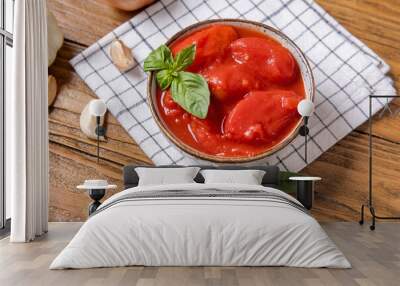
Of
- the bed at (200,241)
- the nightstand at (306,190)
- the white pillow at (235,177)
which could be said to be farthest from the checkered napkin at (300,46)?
the bed at (200,241)

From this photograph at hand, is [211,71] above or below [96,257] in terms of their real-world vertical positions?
above

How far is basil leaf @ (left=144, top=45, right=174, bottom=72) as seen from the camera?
5.81 metres

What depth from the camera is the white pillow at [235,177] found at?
18.3 feet

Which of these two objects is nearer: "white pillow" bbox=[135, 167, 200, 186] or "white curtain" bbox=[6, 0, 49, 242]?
"white curtain" bbox=[6, 0, 49, 242]

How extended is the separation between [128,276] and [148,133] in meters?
2.76

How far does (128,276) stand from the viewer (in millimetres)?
3516

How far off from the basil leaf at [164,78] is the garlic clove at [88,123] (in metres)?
0.78

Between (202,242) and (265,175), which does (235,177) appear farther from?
(202,242)

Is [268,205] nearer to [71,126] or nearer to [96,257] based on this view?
[96,257]

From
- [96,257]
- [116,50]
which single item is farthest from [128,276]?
[116,50]

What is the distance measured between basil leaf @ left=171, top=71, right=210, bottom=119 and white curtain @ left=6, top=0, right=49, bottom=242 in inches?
46.5

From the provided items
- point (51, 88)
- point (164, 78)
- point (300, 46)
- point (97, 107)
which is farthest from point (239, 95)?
point (51, 88)

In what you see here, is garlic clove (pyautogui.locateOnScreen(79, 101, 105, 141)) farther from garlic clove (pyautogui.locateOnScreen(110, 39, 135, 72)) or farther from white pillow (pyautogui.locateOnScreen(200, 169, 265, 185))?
white pillow (pyautogui.locateOnScreen(200, 169, 265, 185))

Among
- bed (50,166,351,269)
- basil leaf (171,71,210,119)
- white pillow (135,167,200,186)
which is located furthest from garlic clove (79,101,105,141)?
bed (50,166,351,269)
